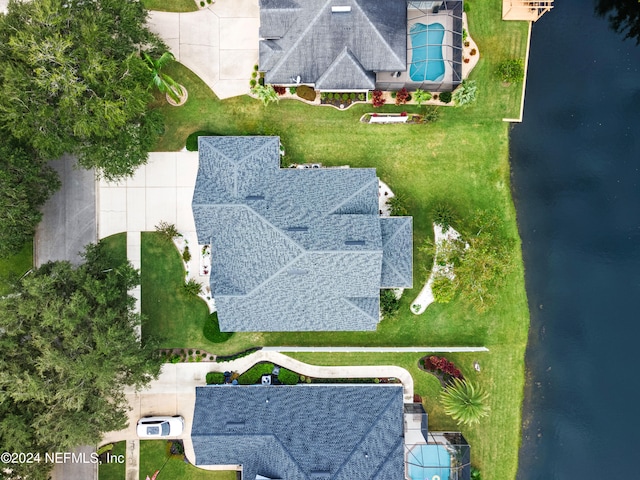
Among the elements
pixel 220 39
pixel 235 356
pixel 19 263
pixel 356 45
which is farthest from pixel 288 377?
pixel 220 39

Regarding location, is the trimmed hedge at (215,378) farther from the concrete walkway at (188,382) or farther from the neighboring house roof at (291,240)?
the neighboring house roof at (291,240)

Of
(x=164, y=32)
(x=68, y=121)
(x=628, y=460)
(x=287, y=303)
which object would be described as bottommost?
(x=628, y=460)

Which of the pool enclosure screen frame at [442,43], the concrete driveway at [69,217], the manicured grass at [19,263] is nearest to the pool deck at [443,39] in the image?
the pool enclosure screen frame at [442,43]

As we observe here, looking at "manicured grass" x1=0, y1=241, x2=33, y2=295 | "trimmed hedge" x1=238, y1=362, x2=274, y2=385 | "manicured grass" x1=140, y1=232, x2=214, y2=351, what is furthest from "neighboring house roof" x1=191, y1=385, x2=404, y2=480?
"manicured grass" x1=0, y1=241, x2=33, y2=295

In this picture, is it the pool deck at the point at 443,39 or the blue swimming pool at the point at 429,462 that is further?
the pool deck at the point at 443,39

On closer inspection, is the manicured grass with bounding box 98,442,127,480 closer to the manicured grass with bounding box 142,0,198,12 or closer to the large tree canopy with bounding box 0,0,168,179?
the large tree canopy with bounding box 0,0,168,179

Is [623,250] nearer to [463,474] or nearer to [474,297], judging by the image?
[474,297]

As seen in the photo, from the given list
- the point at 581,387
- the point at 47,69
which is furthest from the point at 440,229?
the point at 47,69
